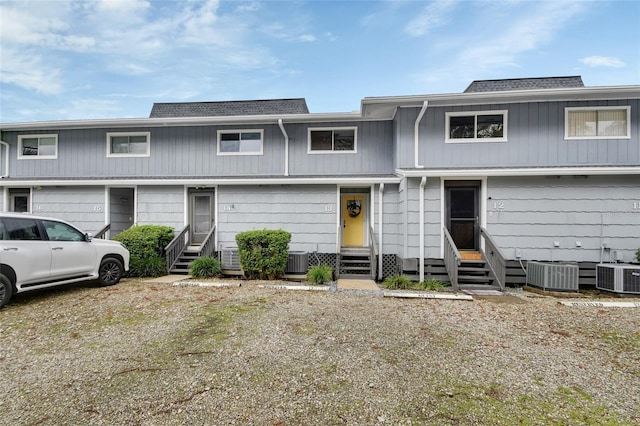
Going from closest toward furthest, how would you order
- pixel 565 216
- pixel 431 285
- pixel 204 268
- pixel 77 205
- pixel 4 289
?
1. pixel 4 289
2. pixel 431 285
3. pixel 565 216
4. pixel 204 268
5. pixel 77 205

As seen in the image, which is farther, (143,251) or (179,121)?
(179,121)

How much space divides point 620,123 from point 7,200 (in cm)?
1954

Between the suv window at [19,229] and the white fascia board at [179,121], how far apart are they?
5.36m

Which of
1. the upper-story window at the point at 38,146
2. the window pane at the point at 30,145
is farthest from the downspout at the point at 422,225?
the window pane at the point at 30,145

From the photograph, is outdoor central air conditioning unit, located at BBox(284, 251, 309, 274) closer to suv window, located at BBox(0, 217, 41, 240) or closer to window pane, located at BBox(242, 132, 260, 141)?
window pane, located at BBox(242, 132, 260, 141)

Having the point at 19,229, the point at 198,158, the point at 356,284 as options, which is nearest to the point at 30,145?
the point at 198,158

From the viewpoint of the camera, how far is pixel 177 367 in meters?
3.27

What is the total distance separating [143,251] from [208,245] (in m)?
1.76

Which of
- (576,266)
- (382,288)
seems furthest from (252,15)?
(576,266)

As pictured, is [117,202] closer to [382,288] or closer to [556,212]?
[382,288]

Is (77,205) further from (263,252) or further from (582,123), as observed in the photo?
(582,123)

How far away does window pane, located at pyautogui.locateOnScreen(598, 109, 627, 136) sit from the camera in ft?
26.9

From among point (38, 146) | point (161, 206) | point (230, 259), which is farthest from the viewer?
point (38, 146)

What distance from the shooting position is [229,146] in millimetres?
10250
